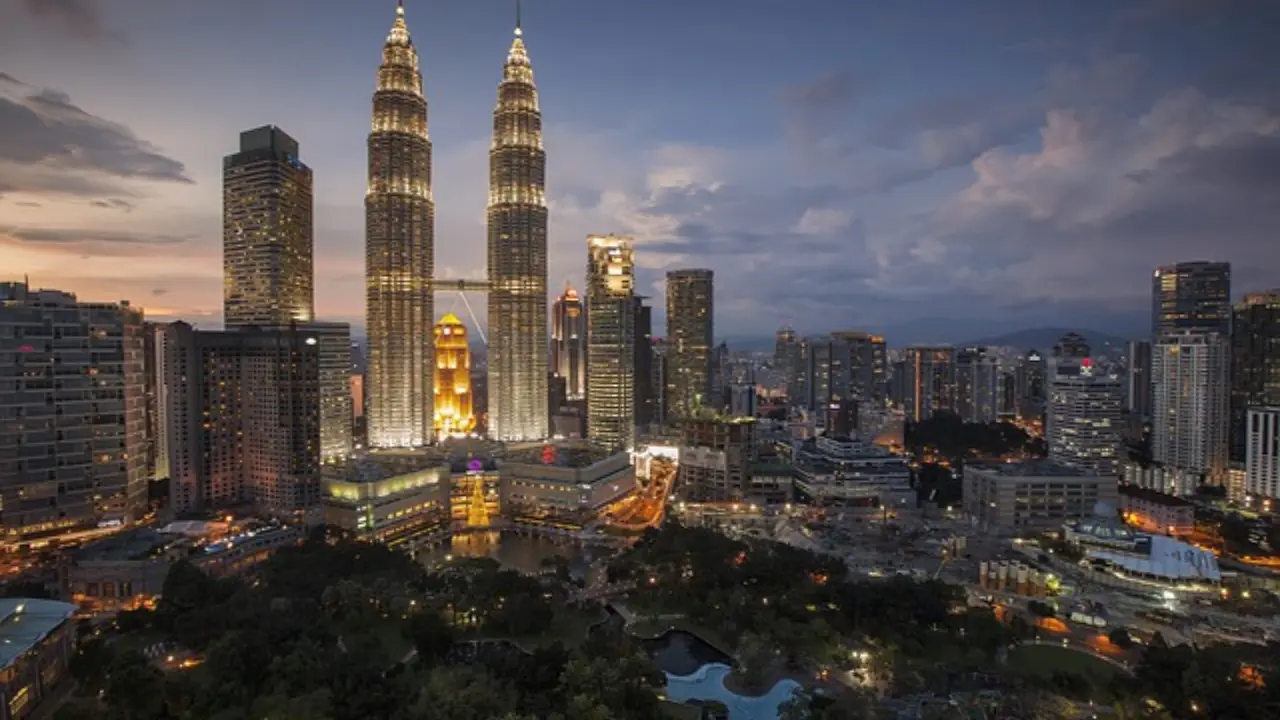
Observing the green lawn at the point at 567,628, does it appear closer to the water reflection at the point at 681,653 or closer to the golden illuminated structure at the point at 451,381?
the water reflection at the point at 681,653

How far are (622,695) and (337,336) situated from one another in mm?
38489

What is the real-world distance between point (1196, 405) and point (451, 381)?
160ft

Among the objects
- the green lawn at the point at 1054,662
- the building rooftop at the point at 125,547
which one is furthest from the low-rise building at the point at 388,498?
the green lawn at the point at 1054,662

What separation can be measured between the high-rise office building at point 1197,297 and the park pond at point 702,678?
42070mm

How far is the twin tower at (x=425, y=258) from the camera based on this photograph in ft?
144

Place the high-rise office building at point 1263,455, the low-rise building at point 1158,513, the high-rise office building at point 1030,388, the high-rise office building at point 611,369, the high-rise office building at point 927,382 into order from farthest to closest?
the high-rise office building at point 927,382 → the high-rise office building at point 1030,388 → the high-rise office building at point 611,369 → the high-rise office building at point 1263,455 → the low-rise building at point 1158,513

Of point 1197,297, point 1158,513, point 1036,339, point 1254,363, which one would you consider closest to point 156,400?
point 1158,513

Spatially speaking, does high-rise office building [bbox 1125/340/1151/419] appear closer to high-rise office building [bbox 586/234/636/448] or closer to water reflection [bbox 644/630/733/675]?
high-rise office building [bbox 586/234/636/448]

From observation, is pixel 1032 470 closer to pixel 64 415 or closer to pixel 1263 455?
pixel 1263 455

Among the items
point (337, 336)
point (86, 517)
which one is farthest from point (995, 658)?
point (337, 336)

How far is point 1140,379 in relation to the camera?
5275cm

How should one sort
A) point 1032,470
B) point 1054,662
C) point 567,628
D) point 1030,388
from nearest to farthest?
point 1054,662, point 567,628, point 1032,470, point 1030,388

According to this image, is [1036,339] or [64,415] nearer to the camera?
[64,415]

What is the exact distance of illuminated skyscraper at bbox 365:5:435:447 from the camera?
143ft
